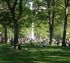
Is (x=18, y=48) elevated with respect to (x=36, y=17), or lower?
lower

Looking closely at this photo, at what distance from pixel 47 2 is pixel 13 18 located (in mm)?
24910

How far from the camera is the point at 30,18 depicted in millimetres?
57156

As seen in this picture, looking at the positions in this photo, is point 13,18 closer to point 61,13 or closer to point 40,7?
point 61,13

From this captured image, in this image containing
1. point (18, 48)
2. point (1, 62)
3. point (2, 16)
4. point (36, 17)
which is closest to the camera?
point (1, 62)

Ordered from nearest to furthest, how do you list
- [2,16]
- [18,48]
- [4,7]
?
[18,48] < [2,16] < [4,7]

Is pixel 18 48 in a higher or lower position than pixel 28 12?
lower

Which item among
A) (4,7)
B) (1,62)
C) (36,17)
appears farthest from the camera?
(36,17)

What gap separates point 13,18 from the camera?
4491cm

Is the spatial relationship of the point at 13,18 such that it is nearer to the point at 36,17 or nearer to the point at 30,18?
the point at 30,18

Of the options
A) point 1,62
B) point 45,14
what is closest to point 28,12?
point 45,14

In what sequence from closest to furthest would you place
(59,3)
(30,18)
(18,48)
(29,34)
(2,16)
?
(18,48)
(2,16)
(30,18)
(59,3)
(29,34)

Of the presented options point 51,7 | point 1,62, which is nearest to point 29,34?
point 51,7

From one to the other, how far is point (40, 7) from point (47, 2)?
18.6 ft

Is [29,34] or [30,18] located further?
[29,34]
